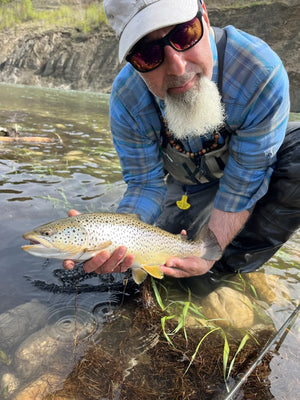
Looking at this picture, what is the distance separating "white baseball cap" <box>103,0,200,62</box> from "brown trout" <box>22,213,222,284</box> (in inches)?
46.1

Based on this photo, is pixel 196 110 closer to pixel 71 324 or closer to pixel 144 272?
pixel 144 272

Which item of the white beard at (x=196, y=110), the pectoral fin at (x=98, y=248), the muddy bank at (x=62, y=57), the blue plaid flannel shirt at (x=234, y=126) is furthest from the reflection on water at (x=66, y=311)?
the muddy bank at (x=62, y=57)

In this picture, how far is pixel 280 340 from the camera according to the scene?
2314mm

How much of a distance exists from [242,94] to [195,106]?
371 mm

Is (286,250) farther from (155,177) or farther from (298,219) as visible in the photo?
(155,177)

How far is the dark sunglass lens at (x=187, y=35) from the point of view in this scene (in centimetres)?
211

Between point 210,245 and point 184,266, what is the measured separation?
275mm

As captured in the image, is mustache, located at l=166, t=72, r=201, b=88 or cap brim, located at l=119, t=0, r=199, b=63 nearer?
cap brim, located at l=119, t=0, r=199, b=63

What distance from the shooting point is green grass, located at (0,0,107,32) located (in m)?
50.3

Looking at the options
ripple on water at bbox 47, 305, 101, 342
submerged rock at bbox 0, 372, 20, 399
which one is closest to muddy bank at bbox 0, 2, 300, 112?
ripple on water at bbox 47, 305, 101, 342

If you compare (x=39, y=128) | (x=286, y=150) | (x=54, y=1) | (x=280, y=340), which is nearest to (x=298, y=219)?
(x=286, y=150)

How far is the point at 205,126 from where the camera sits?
2500 millimetres

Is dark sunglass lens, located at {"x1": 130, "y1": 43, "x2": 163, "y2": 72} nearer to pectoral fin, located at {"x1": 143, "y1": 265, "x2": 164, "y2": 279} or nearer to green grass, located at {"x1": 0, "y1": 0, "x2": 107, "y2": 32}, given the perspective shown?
pectoral fin, located at {"x1": 143, "y1": 265, "x2": 164, "y2": 279}

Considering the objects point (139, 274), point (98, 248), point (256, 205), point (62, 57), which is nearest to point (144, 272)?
point (139, 274)
